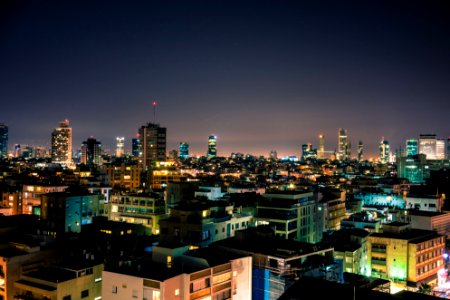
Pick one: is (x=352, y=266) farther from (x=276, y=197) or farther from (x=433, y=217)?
(x=433, y=217)

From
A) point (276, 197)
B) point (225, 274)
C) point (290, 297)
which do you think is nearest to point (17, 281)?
point (225, 274)

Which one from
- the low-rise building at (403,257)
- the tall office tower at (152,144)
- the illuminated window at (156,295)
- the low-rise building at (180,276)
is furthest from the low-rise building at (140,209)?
the tall office tower at (152,144)

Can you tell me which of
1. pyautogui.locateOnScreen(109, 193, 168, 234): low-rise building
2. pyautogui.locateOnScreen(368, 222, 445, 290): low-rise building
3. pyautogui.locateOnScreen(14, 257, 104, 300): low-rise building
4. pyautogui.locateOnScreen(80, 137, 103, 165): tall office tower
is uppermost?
pyautogui.locateOnScreen(80, 137, 103, 165): tall office tower

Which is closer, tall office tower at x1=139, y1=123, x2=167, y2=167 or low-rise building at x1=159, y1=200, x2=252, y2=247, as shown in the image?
low-rise building at x1=159, y1=200, x2=252, y2=247

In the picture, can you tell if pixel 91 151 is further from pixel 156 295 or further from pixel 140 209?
pixel 156 295

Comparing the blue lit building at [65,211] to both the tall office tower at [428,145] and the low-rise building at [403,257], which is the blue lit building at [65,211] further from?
the tall office tower at [428,145]

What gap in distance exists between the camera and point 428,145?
7638 inches

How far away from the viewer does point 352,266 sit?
32656 mm

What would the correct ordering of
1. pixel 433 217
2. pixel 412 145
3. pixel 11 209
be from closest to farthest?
pixel 433 217 → pixel 11 209 → pixel 412 145

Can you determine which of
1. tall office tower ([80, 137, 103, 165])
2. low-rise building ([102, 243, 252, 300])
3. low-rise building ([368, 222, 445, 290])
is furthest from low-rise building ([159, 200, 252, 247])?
tall office tower ([80, 137, 103, 165])

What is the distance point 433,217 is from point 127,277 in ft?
121

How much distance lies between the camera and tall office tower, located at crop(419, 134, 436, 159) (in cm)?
19200

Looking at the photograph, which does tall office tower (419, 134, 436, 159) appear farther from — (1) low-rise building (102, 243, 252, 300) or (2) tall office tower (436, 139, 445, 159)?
(1) low-rise building (102, 243, 252, 300)

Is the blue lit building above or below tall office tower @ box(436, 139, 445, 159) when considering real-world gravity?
below
